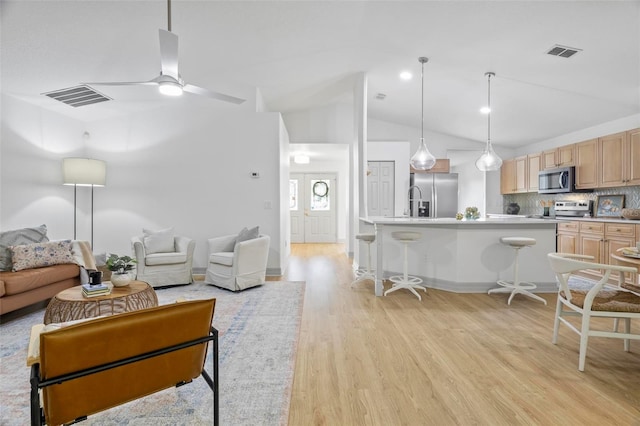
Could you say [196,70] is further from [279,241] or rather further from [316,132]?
[316,132]

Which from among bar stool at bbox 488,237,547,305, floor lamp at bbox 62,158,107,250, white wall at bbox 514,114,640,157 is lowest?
bar stool at bbox 488,237,547,305

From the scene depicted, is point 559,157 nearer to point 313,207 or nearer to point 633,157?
point 633,157

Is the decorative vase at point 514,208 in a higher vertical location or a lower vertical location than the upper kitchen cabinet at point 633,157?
lower

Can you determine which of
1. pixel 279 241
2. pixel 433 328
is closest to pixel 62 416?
pixel 433 328

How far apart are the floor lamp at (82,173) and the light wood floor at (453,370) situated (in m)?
3.76

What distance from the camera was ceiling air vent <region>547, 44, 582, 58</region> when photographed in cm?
357

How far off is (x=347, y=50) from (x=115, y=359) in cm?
465

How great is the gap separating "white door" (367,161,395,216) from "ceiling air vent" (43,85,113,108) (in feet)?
17.2

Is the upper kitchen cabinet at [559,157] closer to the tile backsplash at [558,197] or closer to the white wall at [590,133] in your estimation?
the white wall at [590,133]

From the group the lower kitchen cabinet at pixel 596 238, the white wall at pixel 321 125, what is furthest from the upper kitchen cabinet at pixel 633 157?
the white wall at pixel 321 125

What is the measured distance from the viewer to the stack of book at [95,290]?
2537mm

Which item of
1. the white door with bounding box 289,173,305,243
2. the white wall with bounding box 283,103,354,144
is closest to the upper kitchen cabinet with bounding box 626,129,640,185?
the white wall with bounding box 283,103,354,144

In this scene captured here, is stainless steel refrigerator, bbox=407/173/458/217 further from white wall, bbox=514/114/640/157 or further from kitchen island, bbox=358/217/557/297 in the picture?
kitchen island, bbox=358/217/557/297

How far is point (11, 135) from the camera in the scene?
3.98 m
